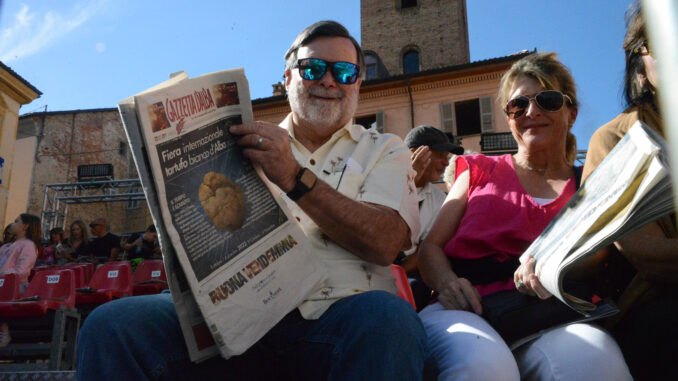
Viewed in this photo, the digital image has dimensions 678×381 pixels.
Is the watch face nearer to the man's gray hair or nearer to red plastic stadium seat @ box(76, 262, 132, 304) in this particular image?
the man's gray hair

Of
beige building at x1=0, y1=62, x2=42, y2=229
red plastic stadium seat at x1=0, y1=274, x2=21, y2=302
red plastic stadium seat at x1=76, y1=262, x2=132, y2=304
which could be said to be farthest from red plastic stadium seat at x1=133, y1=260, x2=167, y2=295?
beige building at x1=0, y1=62, x2=42, y2=229

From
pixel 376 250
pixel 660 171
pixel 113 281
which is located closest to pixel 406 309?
pixel 376 250

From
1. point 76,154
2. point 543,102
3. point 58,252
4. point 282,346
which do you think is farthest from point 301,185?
point 76,154

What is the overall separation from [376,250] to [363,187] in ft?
0.83

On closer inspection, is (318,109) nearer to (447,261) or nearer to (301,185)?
(301,185)

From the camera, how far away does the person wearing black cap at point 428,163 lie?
2.94 m

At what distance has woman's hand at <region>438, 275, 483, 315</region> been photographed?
5.21 ft

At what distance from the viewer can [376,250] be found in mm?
1460

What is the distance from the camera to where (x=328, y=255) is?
59.3 inches

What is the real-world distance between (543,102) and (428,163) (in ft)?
4.18

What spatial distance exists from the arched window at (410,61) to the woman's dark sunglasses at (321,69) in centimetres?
2345

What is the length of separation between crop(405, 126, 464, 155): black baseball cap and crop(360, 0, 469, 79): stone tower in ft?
68.1

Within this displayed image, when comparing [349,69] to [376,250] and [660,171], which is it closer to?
[376,250]

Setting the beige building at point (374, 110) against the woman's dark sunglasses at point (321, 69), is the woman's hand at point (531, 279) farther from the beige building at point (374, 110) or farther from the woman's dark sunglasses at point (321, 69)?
the beige building at point (374, 110)
